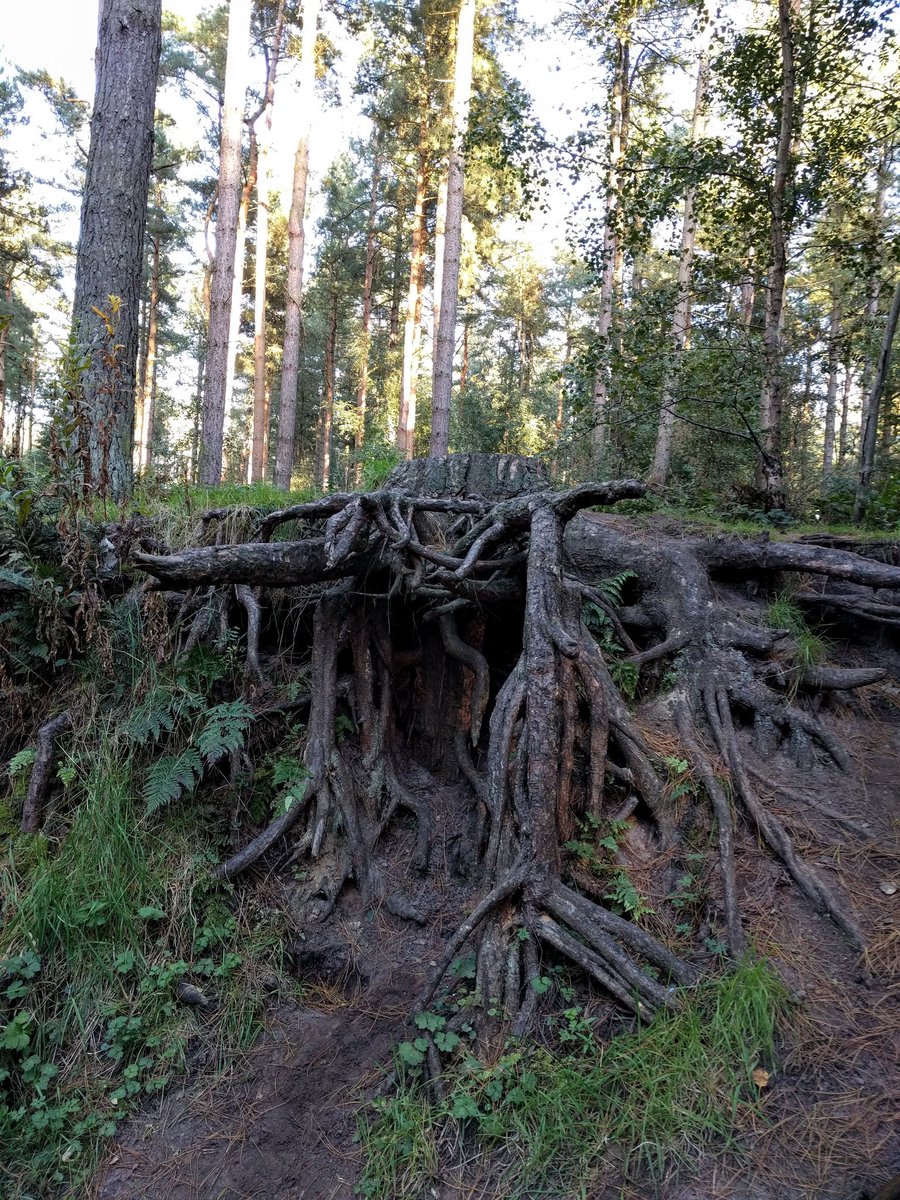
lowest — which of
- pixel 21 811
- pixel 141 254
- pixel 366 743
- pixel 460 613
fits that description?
pixel 21 811

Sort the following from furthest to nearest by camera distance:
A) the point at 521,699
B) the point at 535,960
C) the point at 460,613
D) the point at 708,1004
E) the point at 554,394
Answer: the point at 554,394 < the point at 460,613 < the point at 521,699 < the point at 535,960 < the point at 708,1004

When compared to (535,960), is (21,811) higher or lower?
higher

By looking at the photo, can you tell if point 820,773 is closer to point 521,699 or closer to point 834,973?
point 834,973

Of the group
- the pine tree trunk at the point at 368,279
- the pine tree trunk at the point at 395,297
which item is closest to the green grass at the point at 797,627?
the pine tree trunk at the point at 368,279

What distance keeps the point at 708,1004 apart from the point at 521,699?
144 cm

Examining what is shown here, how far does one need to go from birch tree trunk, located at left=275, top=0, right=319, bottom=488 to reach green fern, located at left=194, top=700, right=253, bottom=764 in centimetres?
899

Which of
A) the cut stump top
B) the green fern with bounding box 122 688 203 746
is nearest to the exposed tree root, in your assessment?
the cut stump top

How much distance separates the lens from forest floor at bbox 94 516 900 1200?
2.16 meters

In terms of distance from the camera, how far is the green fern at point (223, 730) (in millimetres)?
3600

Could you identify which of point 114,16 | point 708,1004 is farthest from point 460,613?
point 114,16

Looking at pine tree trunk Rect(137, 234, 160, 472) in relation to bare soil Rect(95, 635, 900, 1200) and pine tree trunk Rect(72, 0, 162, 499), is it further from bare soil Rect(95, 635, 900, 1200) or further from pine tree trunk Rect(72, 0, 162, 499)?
bare soil Rect(95, 635, 900, 1200)

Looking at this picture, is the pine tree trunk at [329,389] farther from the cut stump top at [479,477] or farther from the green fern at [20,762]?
the green fern at [20,762]

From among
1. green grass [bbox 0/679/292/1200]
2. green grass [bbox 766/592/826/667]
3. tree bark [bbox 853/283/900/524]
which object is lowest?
green grass [bbox 0/679/292/1200]

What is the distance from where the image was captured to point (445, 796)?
426 cm
